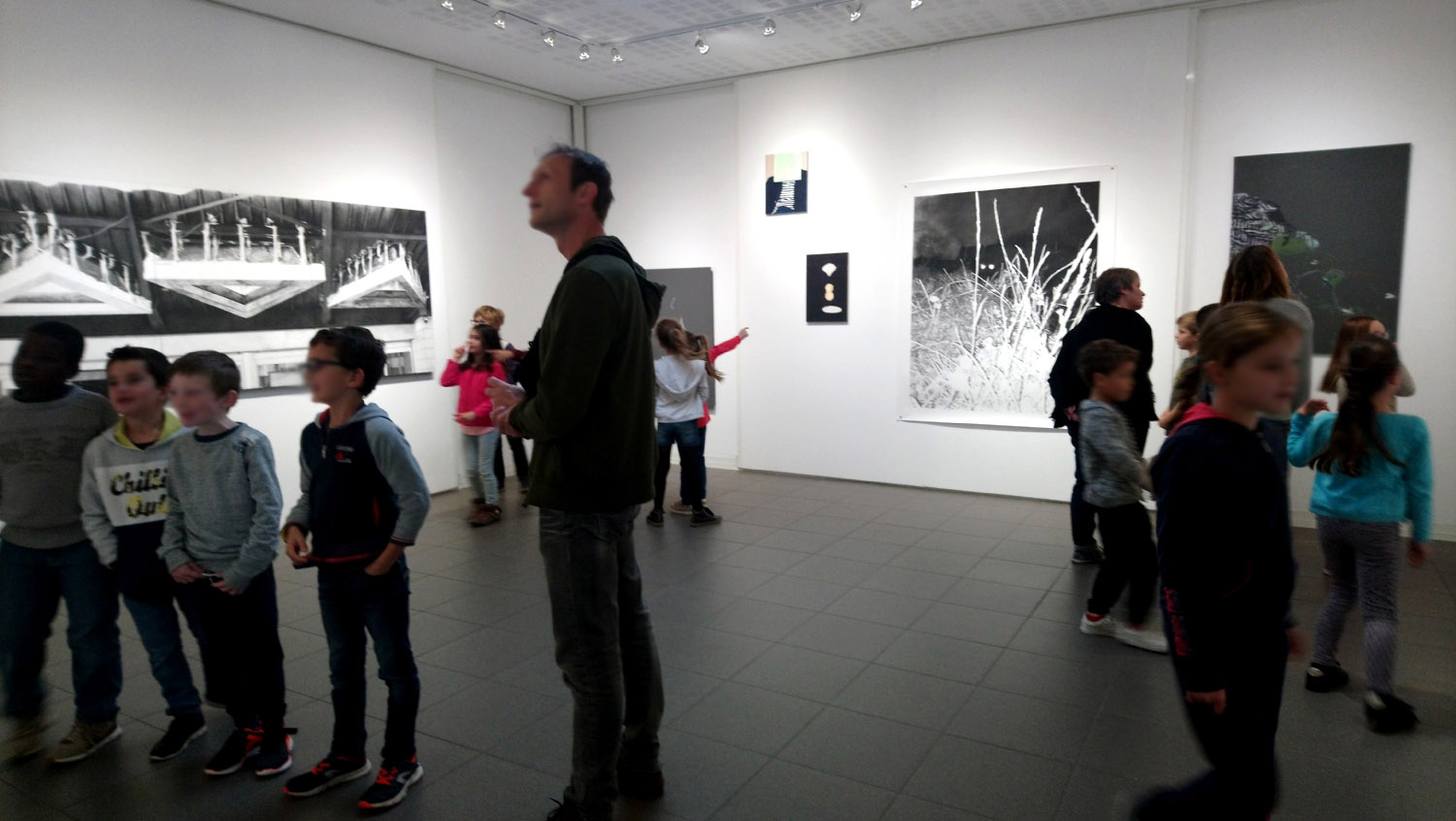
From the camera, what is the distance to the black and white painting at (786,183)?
748cm

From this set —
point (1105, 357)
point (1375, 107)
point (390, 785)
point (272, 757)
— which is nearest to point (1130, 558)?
point (1105, 357)

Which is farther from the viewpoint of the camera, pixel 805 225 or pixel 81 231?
pixel 805 225

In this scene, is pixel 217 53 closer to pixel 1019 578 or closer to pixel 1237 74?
pixel 1019 578

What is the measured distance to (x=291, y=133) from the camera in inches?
237

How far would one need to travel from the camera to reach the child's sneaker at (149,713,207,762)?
2.93 m

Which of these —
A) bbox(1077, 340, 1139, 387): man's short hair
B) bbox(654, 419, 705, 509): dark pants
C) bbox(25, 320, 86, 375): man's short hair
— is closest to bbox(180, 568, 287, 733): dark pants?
bbox(25, 320, 86, 375): man's short hair

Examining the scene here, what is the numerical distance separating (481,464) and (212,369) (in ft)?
12.2

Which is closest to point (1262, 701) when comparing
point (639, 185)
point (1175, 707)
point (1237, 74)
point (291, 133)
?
point (1175, 707)

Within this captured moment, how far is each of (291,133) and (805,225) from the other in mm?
4082

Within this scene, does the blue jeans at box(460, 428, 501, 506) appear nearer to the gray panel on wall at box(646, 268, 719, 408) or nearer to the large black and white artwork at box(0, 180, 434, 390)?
the large black and white artwork at box(0, 180, 434, 390)

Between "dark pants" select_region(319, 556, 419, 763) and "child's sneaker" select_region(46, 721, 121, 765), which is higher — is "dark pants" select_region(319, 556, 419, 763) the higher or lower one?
the higher one

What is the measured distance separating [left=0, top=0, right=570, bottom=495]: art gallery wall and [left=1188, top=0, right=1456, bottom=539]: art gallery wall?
19.3 feet

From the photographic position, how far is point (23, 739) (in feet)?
9.71

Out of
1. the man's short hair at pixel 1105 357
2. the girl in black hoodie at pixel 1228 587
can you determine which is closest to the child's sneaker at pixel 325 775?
the girl in black hoodie at pixel 1228 587
